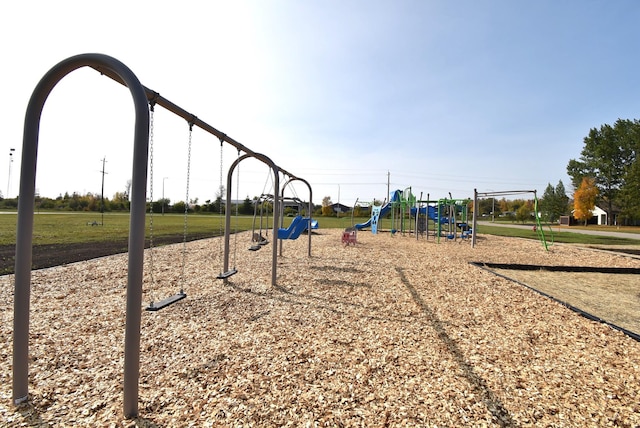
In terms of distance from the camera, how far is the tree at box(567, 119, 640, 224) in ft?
119

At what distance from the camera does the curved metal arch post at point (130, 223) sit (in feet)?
6.72

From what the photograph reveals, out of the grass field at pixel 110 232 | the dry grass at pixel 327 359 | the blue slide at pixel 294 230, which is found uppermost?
the blue slide at pixel 294 230

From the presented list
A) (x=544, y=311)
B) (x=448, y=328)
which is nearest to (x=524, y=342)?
(x=448, y=328)

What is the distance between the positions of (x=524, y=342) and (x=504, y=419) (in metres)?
1.47

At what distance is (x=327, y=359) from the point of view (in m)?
2.81

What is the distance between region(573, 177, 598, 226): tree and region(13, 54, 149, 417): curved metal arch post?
47563 mm

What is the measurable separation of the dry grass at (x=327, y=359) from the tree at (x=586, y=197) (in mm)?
42338

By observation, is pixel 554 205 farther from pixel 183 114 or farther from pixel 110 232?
pixel 183 114

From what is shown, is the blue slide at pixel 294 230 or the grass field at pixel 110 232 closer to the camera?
the blue slide at pixel 294 230

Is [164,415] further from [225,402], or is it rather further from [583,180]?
[583,180]

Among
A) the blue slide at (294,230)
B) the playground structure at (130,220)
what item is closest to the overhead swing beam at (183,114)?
the playground structure at (130,220)

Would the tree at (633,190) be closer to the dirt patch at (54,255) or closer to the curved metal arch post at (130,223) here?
the dirt patch at (54,255)

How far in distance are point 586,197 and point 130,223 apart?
4772 centimetres

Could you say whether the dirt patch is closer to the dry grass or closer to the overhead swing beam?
the dry grass
